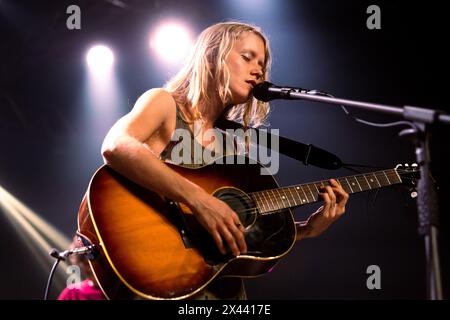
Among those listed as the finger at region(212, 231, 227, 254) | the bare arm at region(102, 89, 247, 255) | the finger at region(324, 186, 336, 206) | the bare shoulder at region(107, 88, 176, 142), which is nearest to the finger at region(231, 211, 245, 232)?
the bare arm at region(102, 89, 247, 255)

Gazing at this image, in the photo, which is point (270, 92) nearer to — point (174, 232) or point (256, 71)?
point (256, 71)

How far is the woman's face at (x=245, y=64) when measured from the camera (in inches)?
97.0

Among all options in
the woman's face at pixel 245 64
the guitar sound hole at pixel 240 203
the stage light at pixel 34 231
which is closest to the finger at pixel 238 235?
the guitar sound hole at pixel 240 203

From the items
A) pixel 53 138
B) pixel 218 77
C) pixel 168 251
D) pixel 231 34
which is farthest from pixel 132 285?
pixel 53 138

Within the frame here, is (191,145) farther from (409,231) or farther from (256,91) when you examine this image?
(409,231)

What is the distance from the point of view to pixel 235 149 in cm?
261

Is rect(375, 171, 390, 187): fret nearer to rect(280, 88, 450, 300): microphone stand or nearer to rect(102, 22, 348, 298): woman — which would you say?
rect(102, 22, 348, 298): woman

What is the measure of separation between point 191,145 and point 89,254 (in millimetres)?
772

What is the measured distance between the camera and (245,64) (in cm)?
251

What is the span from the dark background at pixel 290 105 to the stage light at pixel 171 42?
10 centimetres

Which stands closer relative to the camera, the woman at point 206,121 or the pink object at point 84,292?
the woman at point 206,121

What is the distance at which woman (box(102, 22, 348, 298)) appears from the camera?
6.23ft

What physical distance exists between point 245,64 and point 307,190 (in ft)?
2.54

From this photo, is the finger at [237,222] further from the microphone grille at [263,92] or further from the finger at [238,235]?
the microphone grille at [263,92]
